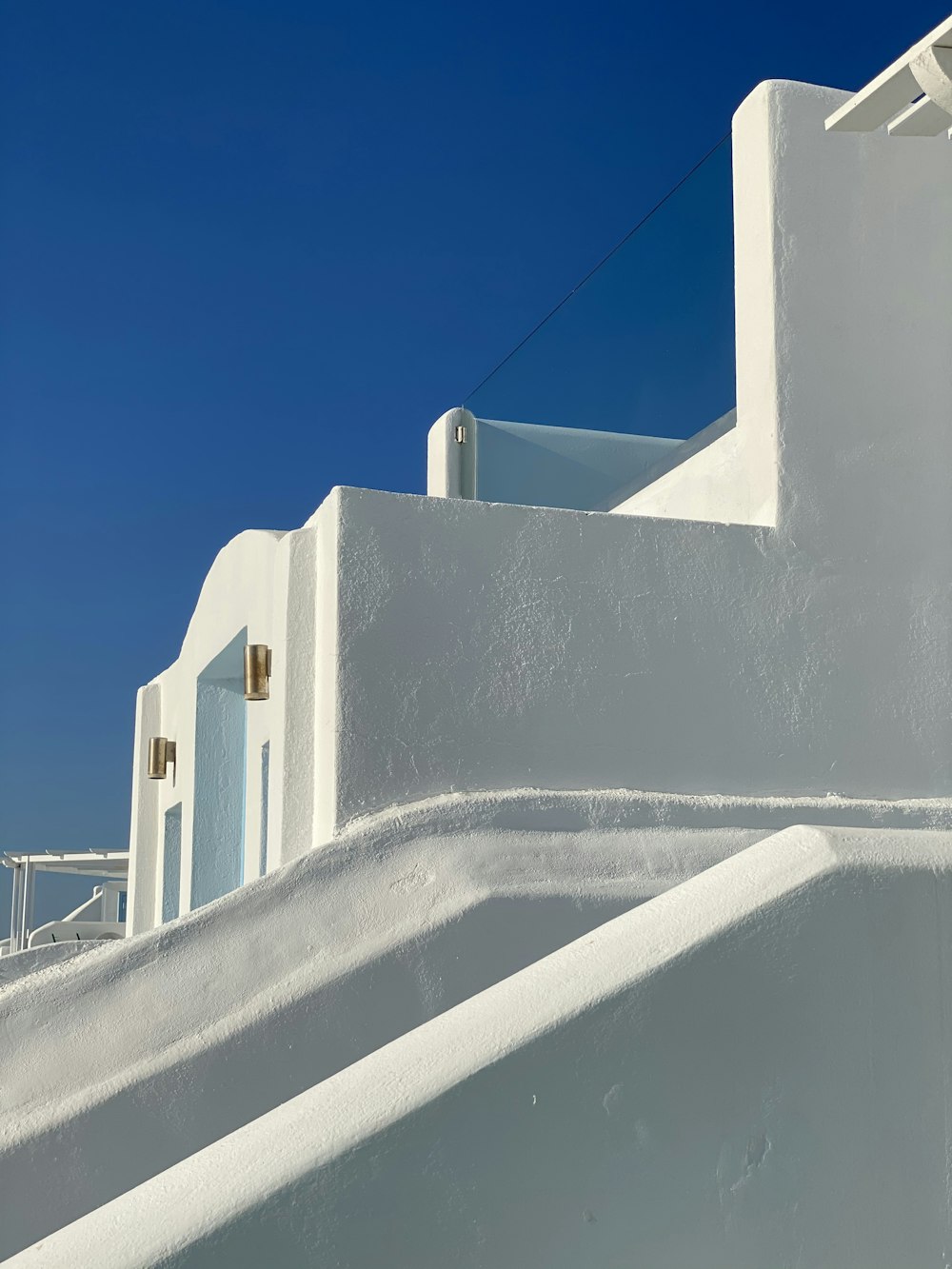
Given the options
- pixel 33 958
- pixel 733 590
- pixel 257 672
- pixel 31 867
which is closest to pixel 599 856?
pixel 733 590

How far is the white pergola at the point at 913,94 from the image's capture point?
4.59 meters

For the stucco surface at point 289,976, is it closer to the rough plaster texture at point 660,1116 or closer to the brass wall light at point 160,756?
the rough plaster texture at point 660,1116

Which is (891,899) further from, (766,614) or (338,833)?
(766,614)

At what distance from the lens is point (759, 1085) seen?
9.05 ft

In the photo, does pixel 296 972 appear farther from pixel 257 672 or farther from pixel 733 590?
pixel 733 590

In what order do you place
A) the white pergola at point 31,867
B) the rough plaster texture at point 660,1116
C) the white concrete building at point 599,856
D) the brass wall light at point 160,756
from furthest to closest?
the white pergola at point 31,867, the brass wall light at point 160,756, the white concrete building at point 599,856, the rough plaster texture at point 660,1116

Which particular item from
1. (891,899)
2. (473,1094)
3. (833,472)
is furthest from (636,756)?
(473,1094)

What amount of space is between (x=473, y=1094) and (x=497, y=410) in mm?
5599

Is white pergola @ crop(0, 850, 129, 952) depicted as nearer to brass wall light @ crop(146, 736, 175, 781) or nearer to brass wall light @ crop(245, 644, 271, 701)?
brass wall light @ crop(146, 736, 175, 781)

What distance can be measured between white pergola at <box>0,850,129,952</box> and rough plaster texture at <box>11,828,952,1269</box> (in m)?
21.0

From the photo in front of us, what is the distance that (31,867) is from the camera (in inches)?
954

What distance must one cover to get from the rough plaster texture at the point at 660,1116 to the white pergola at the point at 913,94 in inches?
112

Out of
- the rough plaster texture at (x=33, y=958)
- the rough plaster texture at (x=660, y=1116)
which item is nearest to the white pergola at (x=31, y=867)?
the rough plaster texture at (x=33, y=958)

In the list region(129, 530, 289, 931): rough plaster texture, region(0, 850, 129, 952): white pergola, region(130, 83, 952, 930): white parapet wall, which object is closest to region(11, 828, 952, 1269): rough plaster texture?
region(130, 83, 952, 930): white parapet wall
